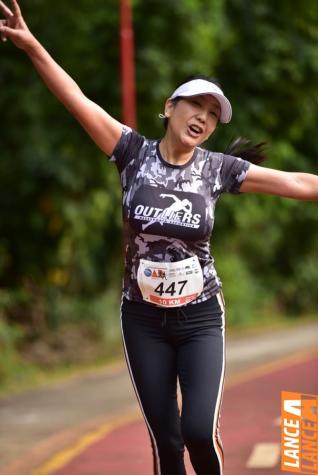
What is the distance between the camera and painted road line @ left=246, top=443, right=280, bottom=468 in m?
7.65

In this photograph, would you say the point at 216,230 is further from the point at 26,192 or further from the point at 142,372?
the point at 142,372

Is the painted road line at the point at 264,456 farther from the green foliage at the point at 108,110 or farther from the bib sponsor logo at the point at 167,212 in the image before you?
the green foliage at the point at 108,110

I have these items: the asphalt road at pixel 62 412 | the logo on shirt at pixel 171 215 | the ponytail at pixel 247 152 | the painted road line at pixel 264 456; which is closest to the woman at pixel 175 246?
the logo on shirt at pixel 171 215

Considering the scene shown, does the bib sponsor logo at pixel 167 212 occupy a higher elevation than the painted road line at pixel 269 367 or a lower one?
higher

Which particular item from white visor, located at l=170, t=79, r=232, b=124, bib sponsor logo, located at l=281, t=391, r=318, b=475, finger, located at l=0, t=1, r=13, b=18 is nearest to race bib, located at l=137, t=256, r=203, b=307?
white visor, located at l=170, t=79, r=232, b=124

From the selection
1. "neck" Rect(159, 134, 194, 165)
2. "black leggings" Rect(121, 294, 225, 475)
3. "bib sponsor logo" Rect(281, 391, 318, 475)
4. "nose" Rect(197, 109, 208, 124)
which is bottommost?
"bib sponsor logo" Rect(281, 391, 318, 475)

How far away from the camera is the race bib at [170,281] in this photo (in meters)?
4.84

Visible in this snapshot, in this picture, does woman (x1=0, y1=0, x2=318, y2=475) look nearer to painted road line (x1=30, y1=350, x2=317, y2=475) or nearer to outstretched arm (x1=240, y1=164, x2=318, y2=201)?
outstretched arm (x1=240, y1=164, x2=318, y2=201)

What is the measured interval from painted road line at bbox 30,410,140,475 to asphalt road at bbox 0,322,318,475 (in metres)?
0.05

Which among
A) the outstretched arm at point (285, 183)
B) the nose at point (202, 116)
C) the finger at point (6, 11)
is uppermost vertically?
the finger at point (6, 11)

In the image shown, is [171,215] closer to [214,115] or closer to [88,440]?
[214,115]

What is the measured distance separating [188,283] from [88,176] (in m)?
12.5

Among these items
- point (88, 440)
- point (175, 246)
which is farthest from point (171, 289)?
point (88, 440)

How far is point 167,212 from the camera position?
4.77 metres
